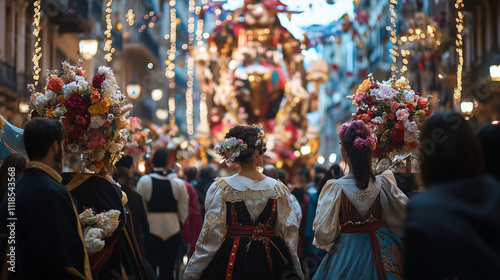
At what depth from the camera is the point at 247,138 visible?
6301mm

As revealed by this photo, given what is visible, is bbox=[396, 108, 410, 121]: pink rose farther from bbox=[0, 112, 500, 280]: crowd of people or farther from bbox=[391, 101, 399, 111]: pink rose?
bbox=[0, 112, 500, 280]: crowd of people

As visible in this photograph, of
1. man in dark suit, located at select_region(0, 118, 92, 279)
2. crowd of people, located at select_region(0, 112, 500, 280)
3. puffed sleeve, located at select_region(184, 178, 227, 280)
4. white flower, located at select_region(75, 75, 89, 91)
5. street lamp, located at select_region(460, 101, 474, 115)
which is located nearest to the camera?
crowd of people, located at select_region(0, 112, 500, 280)

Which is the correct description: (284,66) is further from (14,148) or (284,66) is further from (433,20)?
(14,148)

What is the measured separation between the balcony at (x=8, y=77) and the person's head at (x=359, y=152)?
47.0 feet

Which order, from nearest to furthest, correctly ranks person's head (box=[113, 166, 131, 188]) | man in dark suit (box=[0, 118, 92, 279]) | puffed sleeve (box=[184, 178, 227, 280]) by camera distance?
man in dark suit (box=[0, 118, 92, 279])
puffed sleeve (box=[184, 178, 227, 280])
person's head (box=[113, 166, 131, 188])

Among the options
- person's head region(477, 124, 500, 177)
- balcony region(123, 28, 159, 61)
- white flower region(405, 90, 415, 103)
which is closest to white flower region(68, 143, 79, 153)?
white flower region(405, 90, 415, 103)

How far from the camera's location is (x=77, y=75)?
20.3 feet

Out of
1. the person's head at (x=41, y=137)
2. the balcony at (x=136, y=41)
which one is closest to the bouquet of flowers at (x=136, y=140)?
the person's head at (x=41, y=137)

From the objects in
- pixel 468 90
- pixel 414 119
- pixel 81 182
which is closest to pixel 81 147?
pixel 81 182

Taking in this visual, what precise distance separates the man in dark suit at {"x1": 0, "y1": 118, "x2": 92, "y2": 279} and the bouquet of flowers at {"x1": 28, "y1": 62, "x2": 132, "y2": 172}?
1.66 metres

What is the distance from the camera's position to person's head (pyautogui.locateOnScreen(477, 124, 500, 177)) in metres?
3.36

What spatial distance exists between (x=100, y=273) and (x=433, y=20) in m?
15.4

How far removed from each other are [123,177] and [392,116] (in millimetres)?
3285

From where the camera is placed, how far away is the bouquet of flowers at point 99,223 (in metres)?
5.11
